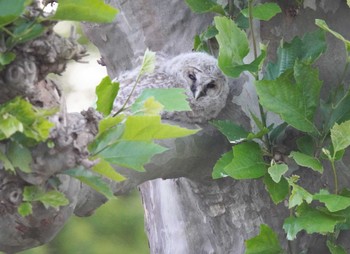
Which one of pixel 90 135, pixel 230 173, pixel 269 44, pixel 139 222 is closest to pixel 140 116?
pixel 90 135

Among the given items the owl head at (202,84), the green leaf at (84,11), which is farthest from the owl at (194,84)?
the green leaf at (84,11)

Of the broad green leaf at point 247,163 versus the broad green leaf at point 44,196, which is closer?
the broad green leaf at point 44,196

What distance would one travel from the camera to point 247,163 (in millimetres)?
812

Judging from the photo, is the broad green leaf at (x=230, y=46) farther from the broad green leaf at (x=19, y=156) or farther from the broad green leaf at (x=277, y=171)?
the broad green leaf at (x=19, y=156)

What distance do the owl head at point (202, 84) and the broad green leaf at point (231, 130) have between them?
0.09ft

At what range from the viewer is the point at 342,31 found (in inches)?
36.7

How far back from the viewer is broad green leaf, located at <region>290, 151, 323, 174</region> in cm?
81

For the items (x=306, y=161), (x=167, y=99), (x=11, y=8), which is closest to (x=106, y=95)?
(x=167, y=99)

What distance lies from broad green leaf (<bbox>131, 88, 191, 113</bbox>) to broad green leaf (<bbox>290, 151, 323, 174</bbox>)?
0.21 meters

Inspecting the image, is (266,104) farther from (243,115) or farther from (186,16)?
(186,16)

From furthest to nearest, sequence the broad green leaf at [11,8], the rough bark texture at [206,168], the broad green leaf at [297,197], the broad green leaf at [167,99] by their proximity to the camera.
Result: the rough bark texture at [206,168]
the broad green leaf at [297,197]
the broad green leaf at [167,99]
the broad green leaf at [11,8]

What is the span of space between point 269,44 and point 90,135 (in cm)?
37

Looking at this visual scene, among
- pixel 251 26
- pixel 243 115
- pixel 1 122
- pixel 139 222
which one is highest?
pixel 1 122

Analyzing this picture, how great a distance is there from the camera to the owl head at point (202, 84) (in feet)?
2.81
